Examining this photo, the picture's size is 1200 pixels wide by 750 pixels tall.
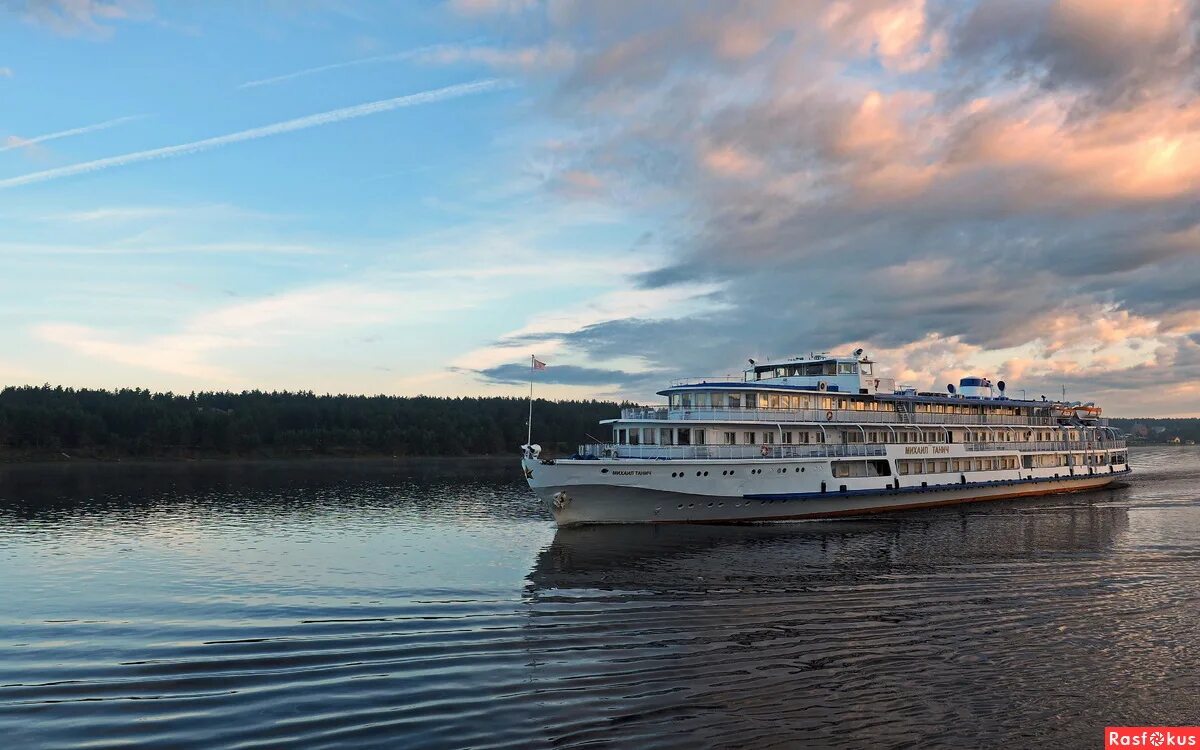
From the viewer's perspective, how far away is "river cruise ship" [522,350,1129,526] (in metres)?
45.7

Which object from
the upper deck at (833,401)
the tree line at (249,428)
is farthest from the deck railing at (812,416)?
the tree line at (249,428)

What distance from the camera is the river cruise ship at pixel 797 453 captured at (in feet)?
150

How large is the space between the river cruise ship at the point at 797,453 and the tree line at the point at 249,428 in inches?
3161

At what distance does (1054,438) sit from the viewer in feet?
256

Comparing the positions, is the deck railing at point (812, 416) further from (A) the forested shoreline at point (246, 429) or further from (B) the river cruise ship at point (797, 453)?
(A) the forested shoreline at point (246, 429)

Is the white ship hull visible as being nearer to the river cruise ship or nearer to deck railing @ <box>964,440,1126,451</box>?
the river cruise ship

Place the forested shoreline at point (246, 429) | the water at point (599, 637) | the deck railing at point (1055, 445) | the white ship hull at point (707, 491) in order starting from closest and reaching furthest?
the water at point (599, 637), the white ship hull at point (707, 491), the deck railing at point (1055, 445), the forested shoreline at point (246, 429)

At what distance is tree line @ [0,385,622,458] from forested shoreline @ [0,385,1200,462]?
184 mm

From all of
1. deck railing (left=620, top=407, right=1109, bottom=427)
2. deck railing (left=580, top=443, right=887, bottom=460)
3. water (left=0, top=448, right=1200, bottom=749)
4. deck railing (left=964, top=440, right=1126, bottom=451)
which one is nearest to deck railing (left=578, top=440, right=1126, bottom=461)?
deck railing (left=580, top=443, right=887, bottom=460)

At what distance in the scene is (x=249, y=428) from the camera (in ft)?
497

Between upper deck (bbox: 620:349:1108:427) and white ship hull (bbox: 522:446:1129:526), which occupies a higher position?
upper deck (bbox: 620:349:1108:427)

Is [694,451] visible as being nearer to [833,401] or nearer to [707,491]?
[707,491]

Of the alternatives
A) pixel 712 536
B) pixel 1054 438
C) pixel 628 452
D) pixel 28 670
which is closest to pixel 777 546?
pixel 712 536

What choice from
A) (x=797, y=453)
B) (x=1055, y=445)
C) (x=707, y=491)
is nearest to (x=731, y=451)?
(x=707, y=491)
